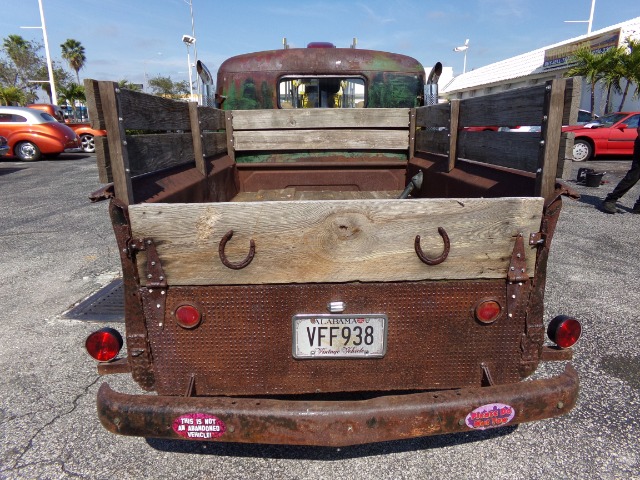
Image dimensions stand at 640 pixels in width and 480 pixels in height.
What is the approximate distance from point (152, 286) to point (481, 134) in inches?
83.3

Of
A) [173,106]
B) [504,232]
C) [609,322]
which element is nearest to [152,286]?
[173,106]

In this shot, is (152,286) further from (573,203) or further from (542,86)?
(573,203)

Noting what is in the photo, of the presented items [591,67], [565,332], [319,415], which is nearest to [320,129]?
[565,332]

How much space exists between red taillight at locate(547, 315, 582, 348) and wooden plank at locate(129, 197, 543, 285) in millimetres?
461

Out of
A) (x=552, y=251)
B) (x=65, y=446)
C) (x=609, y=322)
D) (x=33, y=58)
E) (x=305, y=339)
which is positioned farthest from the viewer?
(x=33, y=58)

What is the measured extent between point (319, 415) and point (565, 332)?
1.28 metres

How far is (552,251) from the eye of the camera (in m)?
5.69

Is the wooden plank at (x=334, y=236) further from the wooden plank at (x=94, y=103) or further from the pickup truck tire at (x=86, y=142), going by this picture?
the pickup truck tire at (x=86, y=142)

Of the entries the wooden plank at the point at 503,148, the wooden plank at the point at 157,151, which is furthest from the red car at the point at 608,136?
the wooden plank at the point at 157,151

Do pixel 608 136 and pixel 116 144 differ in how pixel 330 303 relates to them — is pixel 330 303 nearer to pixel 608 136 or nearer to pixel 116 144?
pixel 116 144

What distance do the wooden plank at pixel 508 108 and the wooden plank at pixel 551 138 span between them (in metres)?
0.07

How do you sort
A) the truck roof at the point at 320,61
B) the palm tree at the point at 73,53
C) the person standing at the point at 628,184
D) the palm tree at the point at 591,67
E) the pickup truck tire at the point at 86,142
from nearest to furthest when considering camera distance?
1. the truck roof at the point at 320,61
2. the person standing at the point at 628,184
3. the palm tree at the point at 591,67
4. the pickup truck tire at the point at 86,142
5. the palm tree at the point at 73,53

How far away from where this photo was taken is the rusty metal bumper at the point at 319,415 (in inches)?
67.5

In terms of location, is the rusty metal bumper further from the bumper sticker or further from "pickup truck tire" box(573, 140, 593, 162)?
"pickup truck tire" box(573, 140, 593, 162)
